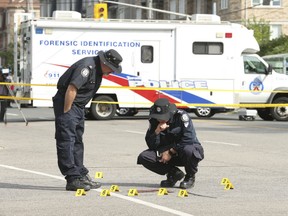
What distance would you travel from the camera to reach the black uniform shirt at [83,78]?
35.0ft

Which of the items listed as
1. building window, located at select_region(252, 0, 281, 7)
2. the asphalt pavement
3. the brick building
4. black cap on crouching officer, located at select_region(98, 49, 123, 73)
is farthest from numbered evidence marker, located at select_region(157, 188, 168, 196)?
the brick building

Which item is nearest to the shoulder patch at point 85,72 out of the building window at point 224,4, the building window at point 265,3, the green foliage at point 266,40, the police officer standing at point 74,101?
the police officer standing at point 74,101

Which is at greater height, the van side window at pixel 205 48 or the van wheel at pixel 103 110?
the van side window at pixel 205 48

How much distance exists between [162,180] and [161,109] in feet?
5.62

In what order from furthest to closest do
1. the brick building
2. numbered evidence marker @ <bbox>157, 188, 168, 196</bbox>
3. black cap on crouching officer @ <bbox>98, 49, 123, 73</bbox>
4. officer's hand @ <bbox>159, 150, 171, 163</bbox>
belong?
the brick building, officer's hand @ <bbox>159, 150, 171, 163</bbox>, black cap on crouching officer @ <bbox>98, 49, 123, 73</bbox>, numbered evidence marker @ <bbox>157, 188, 168, 196</bbox>

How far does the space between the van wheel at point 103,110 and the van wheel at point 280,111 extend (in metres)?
5.43

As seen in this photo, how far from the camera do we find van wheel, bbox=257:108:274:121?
31062mm

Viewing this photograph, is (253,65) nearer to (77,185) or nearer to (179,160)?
(179,160)

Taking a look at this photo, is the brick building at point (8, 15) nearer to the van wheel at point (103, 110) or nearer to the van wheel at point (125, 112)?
the van wheel at point (125, 112)

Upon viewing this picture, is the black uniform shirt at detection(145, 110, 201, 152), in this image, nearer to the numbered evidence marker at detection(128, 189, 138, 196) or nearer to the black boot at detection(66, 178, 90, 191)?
the numbered evidence marker at detection(128, 189, 138, 196)

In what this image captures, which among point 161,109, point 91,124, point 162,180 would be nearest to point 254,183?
point 162,180

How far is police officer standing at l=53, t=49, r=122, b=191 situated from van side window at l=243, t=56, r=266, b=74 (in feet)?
64.3

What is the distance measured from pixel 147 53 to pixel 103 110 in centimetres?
232

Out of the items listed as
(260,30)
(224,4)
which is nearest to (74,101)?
(260,30)
